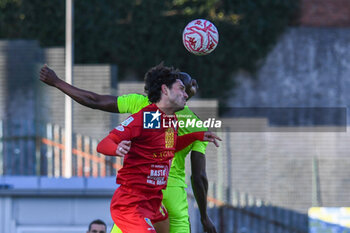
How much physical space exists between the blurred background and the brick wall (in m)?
0.03

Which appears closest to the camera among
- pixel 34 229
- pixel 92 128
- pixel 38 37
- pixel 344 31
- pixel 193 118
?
pixel 193 118

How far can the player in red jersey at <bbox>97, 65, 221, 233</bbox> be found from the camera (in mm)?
5801

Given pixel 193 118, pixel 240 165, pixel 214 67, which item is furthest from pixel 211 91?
pixel 193 118

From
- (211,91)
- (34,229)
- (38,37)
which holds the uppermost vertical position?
(38,37)

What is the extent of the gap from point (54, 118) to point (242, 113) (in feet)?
17.3

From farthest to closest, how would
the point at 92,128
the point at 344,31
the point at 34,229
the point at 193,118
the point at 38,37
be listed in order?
1. the point at 344,31
2. the point at 38,37
3. the point at 92,128
4. the point at 34,229
5. the point at 193,118

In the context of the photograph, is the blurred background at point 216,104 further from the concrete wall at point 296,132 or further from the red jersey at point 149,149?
the red jersey at point 149,149

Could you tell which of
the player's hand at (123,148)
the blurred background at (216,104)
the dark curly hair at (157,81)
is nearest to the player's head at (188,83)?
the dark curly hair at (157,81)

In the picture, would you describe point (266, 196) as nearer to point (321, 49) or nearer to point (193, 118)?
point (321, 49)

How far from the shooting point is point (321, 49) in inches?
758

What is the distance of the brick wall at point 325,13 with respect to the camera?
19.6 metres

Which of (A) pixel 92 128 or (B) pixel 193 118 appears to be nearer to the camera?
(B) pixel 193 118

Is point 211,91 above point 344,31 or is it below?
below

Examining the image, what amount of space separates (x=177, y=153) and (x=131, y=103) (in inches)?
34.3
